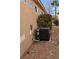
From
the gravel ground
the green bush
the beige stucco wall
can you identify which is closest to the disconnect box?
the gravel ground

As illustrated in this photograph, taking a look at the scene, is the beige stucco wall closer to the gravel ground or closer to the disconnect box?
the gravel ground

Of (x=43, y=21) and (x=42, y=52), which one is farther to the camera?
(x=43, y=21)

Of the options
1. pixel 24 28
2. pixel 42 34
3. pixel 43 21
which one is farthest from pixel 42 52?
pixel 43 21

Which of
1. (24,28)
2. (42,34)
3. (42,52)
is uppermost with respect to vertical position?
(24,28)

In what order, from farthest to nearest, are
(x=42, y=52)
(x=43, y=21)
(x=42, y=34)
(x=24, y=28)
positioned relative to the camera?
(x=43, y=21), (x=42, y=34), (x=42, y=52), (x=24, y=28)

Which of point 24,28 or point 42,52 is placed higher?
point 24,28

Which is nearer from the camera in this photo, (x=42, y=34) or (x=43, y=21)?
(x=42, y=34)

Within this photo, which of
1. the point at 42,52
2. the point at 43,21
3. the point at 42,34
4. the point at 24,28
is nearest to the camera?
the point at 24,28

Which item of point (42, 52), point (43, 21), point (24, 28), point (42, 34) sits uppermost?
point (43, 21)

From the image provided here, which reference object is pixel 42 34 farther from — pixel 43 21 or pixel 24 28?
pixel 24 28

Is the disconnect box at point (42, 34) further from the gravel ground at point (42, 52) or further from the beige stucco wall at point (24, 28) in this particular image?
the beige stucco wall at point (24, 28)

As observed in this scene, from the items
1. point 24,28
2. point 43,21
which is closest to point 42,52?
point 24,28
